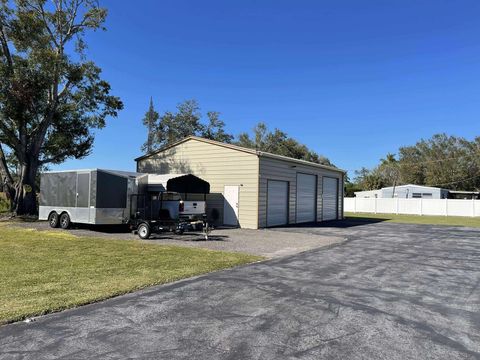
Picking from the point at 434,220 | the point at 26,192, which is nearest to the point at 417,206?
the point at 434,220

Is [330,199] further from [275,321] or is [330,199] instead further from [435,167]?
[435,167]

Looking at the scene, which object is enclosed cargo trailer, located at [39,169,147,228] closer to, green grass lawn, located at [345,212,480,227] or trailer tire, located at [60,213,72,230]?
trailer tire, located at [60,213,72,230]

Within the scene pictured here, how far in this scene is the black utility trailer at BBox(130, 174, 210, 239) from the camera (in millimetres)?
14526

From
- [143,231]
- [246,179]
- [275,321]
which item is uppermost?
[246,179]

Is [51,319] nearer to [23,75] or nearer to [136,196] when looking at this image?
[136,196]

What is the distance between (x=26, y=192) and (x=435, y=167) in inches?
2520

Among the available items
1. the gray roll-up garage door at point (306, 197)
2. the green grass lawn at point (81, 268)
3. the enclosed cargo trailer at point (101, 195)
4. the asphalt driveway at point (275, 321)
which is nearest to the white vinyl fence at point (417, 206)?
the gray roll-up garage door at point (306, 197)

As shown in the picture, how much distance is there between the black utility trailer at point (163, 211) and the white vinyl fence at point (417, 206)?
30262 mm

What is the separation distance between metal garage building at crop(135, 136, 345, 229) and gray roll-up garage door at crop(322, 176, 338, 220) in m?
1.44

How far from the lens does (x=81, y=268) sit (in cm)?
842

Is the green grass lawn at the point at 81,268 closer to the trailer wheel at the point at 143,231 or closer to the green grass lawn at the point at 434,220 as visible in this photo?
the trailer wheel at the point at 143,231

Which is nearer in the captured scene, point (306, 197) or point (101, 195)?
point (101, 195)

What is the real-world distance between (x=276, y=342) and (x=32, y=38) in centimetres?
2354

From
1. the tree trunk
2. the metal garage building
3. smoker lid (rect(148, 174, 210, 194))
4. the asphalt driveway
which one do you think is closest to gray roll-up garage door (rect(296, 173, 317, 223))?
the metal garage building
